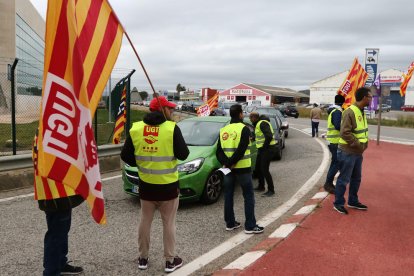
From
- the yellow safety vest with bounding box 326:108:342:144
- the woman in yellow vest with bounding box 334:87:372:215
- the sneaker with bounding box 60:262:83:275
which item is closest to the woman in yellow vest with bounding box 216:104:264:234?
the woman in yellow vest with bounding box 334:87:372:215

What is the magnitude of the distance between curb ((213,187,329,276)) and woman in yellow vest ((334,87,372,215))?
0.55 metres

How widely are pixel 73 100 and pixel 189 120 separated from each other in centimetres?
572

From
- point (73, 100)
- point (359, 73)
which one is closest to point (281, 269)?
point (73, 100)

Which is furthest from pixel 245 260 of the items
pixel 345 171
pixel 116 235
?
pixel 345 171

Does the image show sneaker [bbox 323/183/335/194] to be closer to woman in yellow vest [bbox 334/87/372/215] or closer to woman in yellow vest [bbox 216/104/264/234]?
woman in yellow vest [bbox 334/87/372/215]

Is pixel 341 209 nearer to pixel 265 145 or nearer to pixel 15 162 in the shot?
pixel 265 145

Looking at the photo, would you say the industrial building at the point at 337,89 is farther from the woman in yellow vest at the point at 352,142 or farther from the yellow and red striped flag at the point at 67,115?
the yellow and red striped flag at the point at 67,115

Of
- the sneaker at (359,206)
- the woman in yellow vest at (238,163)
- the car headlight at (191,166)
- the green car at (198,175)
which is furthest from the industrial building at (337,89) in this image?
the woman in yellow vest at (238,163)

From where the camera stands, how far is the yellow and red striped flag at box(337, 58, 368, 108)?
974cm

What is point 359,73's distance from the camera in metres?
10.5

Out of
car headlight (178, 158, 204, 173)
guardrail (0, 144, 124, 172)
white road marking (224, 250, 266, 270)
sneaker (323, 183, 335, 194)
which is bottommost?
white road marking (224, 250, 266, 270)

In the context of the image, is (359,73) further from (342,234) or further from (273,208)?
(342,234)

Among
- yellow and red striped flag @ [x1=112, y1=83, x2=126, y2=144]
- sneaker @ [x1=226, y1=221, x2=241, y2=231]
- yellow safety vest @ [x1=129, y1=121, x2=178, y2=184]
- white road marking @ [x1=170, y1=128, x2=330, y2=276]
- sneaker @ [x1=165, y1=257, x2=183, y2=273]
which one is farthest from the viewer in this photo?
yellow and red striped flag @ [x1=112, y1=83, x2=126, y2=144]

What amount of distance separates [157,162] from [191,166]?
2491mm
